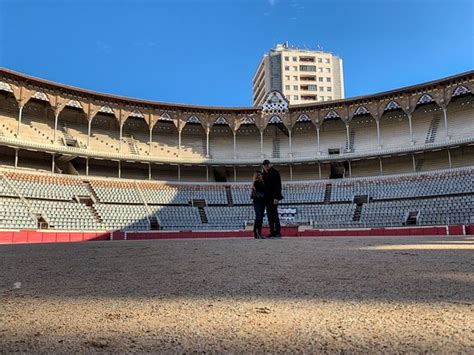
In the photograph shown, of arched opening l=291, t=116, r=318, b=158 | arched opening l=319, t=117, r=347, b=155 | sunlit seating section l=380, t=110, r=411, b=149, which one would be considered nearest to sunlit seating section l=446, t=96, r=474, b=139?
sunlit seating section l=380, t=110, r=411, b=149

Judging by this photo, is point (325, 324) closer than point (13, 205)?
Yes

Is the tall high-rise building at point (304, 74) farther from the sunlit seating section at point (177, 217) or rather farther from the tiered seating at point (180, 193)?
the sunlit seating section at point (177, 217)

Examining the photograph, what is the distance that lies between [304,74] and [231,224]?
282 ft

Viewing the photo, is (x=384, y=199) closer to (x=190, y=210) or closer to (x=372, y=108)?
(x=372, y=108)

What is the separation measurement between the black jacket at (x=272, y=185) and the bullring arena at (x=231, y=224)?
73.9 inches

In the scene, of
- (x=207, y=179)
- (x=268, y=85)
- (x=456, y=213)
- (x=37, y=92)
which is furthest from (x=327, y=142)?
(x=268, y=85)

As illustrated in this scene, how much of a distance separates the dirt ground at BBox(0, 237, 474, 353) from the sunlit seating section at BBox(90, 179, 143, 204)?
31984mm

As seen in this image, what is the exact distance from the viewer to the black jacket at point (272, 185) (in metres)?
12.8

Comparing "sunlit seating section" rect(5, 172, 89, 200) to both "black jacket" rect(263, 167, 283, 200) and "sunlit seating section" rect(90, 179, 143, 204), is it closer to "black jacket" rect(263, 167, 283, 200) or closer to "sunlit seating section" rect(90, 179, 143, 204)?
"sunlit seating section" rect(90, 179, 143, 204)

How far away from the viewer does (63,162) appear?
39.9 metres

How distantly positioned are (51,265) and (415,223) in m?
31.4

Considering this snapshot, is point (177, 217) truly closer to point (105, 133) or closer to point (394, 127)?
point (105, 133)

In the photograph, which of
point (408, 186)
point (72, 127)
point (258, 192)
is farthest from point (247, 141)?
point (258, 192)

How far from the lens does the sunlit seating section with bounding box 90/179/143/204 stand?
36.6 m
